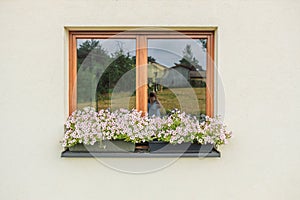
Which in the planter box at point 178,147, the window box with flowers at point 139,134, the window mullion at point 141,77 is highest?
the window mullion at point 141,77

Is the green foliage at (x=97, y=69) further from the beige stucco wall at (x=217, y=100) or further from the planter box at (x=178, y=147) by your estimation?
the planter box at (x=178, y=147)

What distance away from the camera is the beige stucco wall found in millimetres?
2896

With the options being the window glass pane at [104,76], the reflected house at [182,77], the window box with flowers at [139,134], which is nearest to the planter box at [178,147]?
the window box with flowers at [139,134]

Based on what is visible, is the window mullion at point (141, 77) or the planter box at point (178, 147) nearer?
the planter box at point (178, 147)

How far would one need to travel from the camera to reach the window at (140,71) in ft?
9.98

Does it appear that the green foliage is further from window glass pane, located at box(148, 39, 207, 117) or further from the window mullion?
window glass pane, located at box(148, 39, 207, 117)

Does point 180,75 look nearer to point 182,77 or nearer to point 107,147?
point 182,77

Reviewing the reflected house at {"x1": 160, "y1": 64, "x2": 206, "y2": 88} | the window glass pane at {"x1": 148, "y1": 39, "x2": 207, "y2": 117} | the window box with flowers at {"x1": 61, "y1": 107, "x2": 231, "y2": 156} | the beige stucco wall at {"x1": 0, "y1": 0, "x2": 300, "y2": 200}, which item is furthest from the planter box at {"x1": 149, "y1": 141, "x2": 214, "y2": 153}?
the reflected house at {"x1": 160, "y1": 64, "x2": 206, "y2": 88}

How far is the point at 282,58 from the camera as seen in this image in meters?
2.90

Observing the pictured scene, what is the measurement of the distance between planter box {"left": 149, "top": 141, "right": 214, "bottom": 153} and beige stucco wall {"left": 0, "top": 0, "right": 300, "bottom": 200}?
111mm

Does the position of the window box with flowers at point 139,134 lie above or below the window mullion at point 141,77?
below

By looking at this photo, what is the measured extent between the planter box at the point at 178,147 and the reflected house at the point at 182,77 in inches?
23.8

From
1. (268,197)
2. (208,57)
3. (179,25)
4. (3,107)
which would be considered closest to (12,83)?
(3,107)

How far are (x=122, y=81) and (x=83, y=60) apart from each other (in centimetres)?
44
